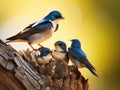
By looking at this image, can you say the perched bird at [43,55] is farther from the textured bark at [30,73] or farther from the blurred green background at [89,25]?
the blurred green background at [89,25]

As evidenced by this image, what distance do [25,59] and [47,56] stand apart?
7 cm

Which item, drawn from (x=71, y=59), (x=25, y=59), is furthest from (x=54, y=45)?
(x=25, y=59)

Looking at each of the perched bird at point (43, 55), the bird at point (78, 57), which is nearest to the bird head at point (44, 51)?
the perched bird at point (43, 55)

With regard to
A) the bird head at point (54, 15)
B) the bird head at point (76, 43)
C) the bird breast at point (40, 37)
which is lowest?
the bird head at point (76, 43)

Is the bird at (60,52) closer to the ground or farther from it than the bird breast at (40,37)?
closer to the ground

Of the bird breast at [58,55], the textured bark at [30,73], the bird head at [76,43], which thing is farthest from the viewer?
the bird head at [76,43]

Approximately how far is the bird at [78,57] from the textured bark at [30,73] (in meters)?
0.08

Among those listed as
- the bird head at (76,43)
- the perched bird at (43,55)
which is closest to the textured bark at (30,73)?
the perched bird at (43,55)

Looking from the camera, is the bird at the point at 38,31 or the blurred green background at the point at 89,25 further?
the blurred green background at the point at 89,25

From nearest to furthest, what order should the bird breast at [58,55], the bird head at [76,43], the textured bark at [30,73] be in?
the textured bark at [30,73] → the bird breast at [58,55] → the bird head at [76,43]

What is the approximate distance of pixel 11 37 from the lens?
1.49 meters

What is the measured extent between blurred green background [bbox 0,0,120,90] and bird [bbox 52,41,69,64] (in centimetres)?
8

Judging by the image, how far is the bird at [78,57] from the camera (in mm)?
1572

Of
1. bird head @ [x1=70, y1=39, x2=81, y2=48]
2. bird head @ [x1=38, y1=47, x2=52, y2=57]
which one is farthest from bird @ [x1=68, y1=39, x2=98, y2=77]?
bird head @ [x1=38, y1=47, x2=52, y2=57]
